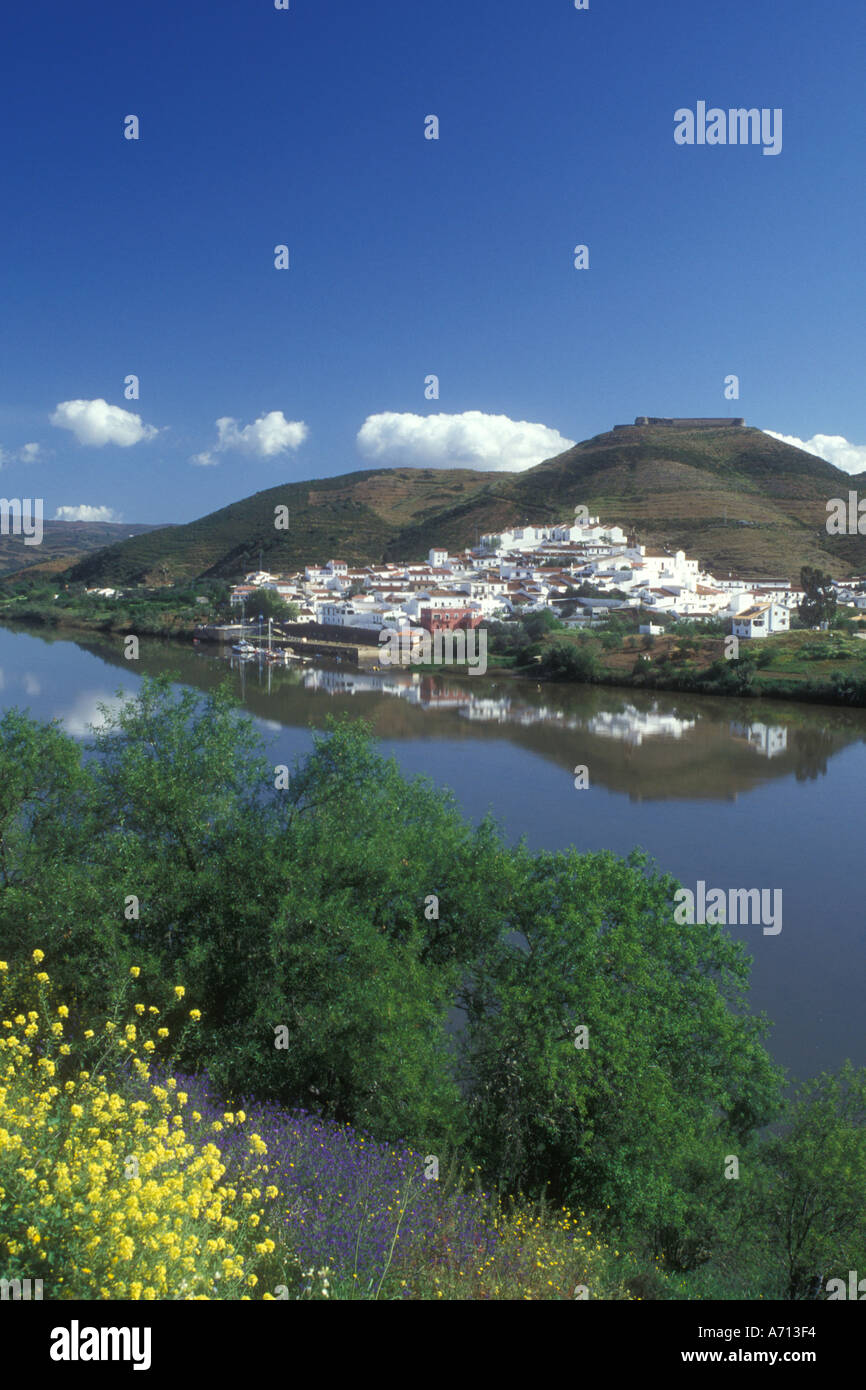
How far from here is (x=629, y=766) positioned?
13.8 metres

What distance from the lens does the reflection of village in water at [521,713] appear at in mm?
16719

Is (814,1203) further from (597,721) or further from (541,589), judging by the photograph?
(541,589)

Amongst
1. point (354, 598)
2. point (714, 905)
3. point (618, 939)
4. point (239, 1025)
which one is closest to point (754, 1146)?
point (618, 939)

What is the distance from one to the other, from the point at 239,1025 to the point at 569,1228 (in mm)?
1358

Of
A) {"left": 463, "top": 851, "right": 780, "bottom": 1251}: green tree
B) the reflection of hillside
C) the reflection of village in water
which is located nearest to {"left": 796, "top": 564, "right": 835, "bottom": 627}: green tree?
the reflection of hillside

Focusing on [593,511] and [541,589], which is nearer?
[541,589]

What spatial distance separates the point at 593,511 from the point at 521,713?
33.0 m

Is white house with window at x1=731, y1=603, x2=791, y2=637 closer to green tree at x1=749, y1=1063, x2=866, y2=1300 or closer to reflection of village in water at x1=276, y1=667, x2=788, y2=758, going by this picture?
reflection of village in water at x1=276, y1=667, x2=788, y2=758

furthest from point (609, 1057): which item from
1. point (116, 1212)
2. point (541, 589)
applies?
point (541, 589)

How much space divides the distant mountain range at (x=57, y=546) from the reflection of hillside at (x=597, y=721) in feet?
142

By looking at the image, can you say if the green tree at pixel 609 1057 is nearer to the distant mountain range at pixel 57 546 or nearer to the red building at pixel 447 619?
the red building at pixel 447 619

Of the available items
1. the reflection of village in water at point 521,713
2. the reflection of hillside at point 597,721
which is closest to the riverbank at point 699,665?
the reflection of hillside at point 597,721

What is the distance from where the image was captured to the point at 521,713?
62.2ft

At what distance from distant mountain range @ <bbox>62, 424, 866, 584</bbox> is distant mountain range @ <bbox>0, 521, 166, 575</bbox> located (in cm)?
948
